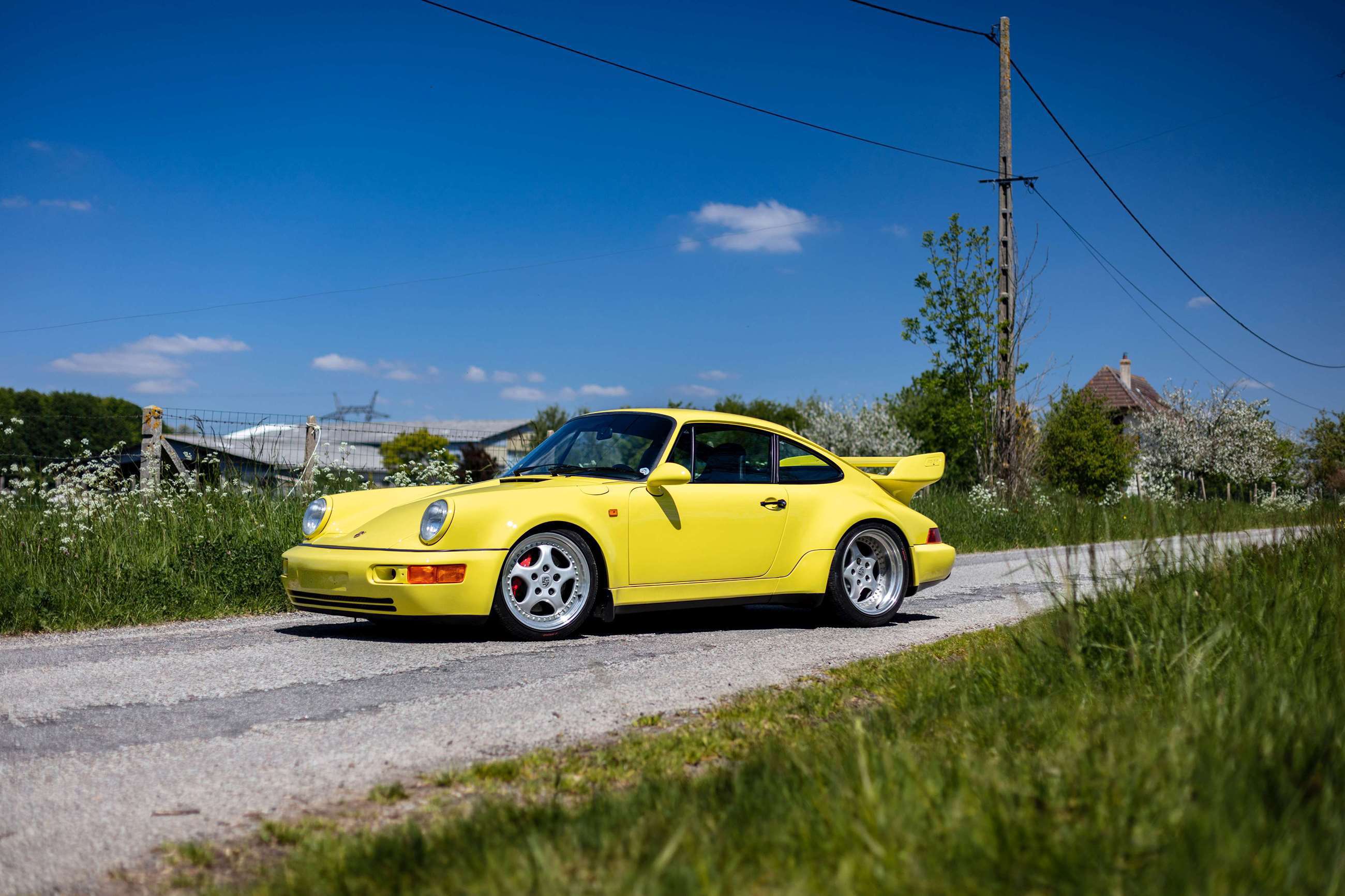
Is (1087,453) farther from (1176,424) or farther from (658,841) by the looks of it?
(658,841)

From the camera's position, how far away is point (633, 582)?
22.5ft

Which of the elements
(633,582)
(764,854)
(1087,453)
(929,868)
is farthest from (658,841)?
(1087,453)

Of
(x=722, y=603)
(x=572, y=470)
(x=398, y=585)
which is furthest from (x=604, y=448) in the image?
(x=398, y=585)

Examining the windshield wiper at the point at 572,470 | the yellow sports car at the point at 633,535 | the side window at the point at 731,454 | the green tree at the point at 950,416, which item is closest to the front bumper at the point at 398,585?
the yellow sports car at the point at 633,535

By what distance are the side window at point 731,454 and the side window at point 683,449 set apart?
6 cm

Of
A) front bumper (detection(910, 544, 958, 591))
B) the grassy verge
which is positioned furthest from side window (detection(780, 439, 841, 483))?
the grassy verge

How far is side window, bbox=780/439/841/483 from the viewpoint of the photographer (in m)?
7.79

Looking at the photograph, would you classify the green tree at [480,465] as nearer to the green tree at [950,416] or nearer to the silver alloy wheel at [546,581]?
the silver alloy wheel at [546,581]

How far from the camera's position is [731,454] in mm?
7609

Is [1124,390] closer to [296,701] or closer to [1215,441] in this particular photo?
[1215,441]

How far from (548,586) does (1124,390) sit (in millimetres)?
60870

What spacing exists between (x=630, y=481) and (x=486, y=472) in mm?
7447

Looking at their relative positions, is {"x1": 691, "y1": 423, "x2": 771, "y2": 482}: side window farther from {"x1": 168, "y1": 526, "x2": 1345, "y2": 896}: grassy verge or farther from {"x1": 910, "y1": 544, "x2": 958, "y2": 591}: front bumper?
{"x1": 168, "y1": 526, "x2": 1345, "y2": 896}: grassy verge

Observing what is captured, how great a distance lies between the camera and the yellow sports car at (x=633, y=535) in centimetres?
636
